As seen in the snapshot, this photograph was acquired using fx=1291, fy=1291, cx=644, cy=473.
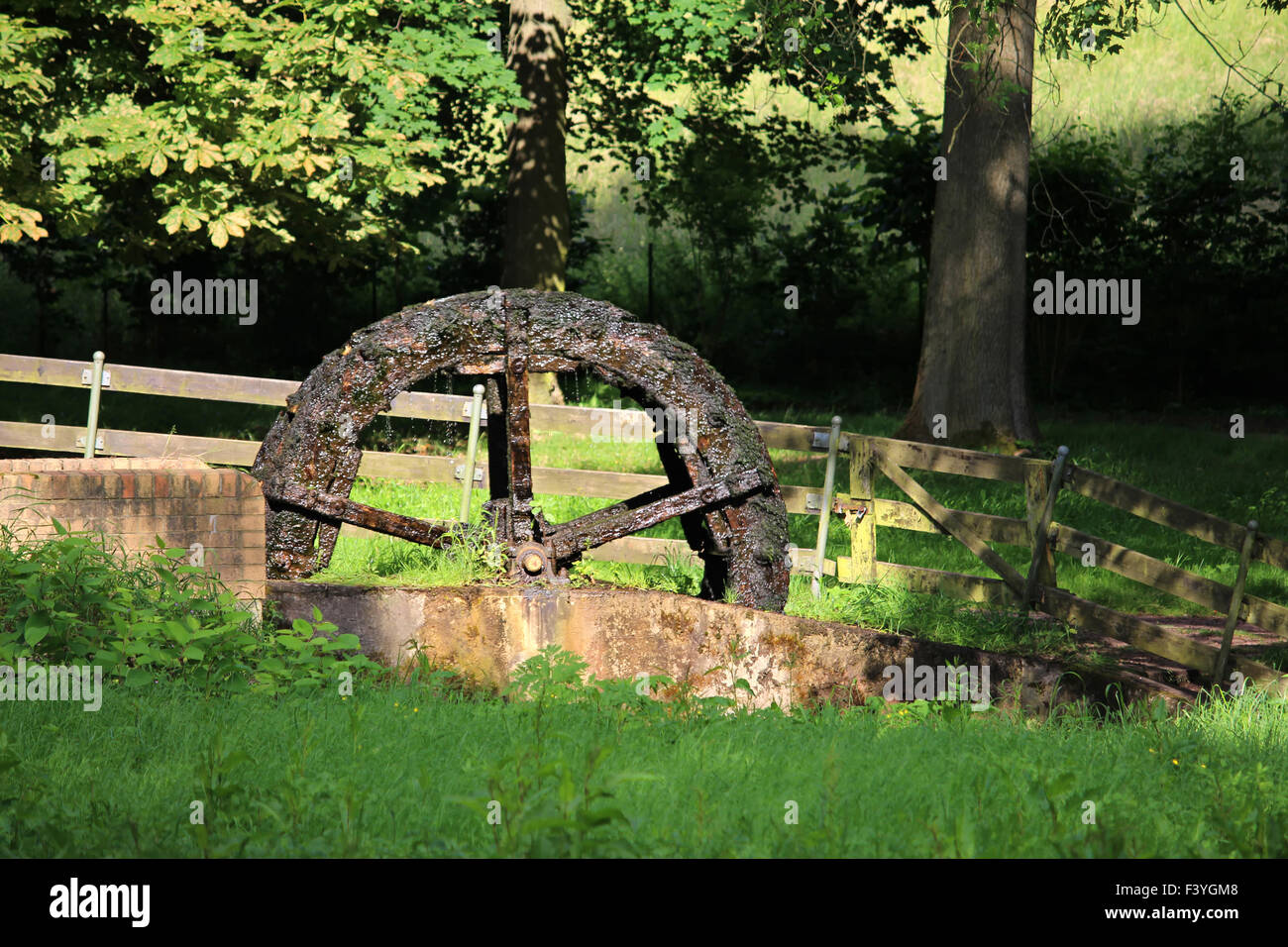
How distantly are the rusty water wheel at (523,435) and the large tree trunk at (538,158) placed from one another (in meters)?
7.91

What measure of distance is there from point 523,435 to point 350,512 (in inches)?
47.2

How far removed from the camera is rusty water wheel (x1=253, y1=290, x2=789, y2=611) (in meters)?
8.11

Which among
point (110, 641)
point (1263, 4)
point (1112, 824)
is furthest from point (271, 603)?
point (1263, 4)

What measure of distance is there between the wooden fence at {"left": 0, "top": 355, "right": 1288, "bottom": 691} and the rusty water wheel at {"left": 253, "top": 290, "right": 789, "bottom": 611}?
3.81ft

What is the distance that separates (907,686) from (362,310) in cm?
1742

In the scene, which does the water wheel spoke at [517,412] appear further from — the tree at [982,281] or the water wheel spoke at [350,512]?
the tree at [982,281]

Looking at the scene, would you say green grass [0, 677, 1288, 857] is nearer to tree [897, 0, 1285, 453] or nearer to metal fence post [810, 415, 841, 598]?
metal fence post [810, 415, 841, 598]

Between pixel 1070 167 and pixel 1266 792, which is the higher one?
pixel 1070 167

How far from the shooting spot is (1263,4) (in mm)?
10961

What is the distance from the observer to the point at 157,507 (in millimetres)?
6816

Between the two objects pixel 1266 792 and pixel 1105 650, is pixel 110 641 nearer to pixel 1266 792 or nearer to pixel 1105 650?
pixel 1266 792

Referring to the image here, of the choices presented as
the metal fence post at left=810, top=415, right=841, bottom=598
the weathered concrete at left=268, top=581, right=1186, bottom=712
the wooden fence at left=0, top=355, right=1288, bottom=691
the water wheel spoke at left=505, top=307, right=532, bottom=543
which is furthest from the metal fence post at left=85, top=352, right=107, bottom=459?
the metal fence post at left=810, top=415, right=841, bottom=598

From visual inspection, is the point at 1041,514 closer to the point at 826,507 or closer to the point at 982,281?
the point at 826,507

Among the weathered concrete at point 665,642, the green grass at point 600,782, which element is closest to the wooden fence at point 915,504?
the weathered concrete at point 665,642
